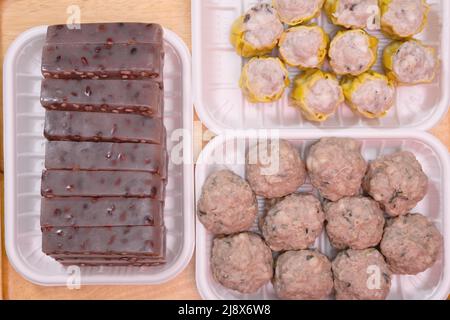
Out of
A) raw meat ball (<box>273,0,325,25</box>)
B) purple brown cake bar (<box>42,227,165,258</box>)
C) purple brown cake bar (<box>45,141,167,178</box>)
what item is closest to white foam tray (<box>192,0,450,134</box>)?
raw meat ball (<box>273,0,325,25</box>)

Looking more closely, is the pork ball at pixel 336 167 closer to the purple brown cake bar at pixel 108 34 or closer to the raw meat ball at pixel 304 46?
the raw meat ball at pixel 304 46

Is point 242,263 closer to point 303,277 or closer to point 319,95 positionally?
point 303,277

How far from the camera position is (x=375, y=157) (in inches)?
113

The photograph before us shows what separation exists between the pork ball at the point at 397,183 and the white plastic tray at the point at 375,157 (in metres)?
0.13

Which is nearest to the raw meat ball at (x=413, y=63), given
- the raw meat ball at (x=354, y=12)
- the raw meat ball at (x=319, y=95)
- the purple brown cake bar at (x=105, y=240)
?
the raw meat ball at (x=354, y=12)

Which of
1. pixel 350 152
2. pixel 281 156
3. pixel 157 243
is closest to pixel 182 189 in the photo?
pixel 157 243

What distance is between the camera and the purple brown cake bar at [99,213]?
257 centimetres

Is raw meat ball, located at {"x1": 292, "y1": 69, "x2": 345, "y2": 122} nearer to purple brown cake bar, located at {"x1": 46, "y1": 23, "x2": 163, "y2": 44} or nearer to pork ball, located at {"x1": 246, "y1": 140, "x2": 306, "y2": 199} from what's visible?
pork ball, located at {"x1": 246, "y1": 140, "x2": 306, "y2": 199}

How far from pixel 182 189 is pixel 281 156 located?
58cm

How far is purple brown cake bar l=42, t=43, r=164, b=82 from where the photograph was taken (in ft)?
8.42

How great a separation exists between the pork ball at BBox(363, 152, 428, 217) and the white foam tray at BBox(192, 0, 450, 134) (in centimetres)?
23

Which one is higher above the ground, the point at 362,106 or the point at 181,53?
the point at 181,53

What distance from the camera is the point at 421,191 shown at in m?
2.70
